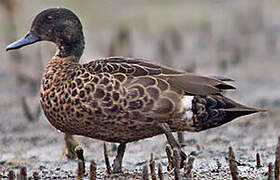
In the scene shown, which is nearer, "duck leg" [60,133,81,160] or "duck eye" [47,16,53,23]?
"duck eye" [47,16,53,23]

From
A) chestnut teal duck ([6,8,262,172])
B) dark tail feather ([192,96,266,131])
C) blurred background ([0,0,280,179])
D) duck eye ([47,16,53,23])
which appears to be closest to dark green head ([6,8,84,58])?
duck eye ([47,16,53,23])

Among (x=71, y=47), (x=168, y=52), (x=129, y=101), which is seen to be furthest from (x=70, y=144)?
(x=168, y=52)

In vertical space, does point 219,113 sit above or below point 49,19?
below

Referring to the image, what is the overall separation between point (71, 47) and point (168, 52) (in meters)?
5.50

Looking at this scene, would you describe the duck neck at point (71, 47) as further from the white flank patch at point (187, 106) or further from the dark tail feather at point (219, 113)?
the dark tail feather at point (219, 113)

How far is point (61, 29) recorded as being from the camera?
502cm

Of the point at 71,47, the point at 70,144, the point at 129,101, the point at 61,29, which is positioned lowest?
the point at 70,144

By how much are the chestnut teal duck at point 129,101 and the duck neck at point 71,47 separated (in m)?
0.17

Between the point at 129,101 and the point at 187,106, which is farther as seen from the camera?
the point at 187,106

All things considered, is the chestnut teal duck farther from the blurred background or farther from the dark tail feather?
the blurred background

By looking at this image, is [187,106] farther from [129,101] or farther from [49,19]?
[49,19]

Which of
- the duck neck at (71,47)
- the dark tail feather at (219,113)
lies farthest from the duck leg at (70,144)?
the dark tail feather at (219,113)

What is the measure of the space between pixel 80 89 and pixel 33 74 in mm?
5295

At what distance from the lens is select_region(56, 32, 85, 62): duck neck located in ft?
16.6
